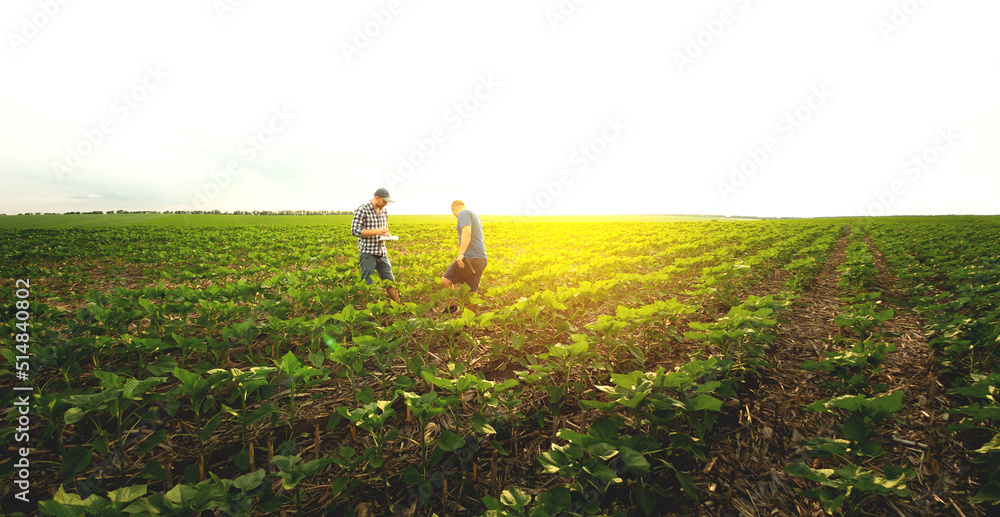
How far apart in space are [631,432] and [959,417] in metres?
3.49

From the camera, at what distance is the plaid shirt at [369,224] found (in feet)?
21.1

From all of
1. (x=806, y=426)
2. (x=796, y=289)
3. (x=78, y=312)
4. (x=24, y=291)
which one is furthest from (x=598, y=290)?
(x=24, y=291)

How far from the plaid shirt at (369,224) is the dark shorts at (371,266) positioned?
9cm

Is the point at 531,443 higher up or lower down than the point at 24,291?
lower down

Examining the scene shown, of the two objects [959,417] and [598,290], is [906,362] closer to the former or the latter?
[959,417]

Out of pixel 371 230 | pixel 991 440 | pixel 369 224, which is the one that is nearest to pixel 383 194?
pixel 369 224

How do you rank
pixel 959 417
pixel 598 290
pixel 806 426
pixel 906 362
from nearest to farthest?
1. pixel 806 426
2. pixel 959 417
3. pixel 906 362
4. pixel 598 290

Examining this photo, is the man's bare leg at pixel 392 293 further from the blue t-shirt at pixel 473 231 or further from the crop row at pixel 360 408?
the blue t-shirt at pixel 473 231

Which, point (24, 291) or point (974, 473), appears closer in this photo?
point (974, 473)

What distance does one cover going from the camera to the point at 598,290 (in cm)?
597

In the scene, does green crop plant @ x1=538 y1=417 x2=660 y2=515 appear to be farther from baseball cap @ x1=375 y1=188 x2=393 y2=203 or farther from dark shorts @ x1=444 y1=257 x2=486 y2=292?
baseball cap @ x1=375 y1=188 x2=393 y2=203

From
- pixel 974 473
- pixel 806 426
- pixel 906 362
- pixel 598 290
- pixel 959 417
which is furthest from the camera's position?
pixel 598 290

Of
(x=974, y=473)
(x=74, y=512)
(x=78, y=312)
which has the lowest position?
(x=974, y=473)

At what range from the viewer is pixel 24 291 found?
20.4 ft
